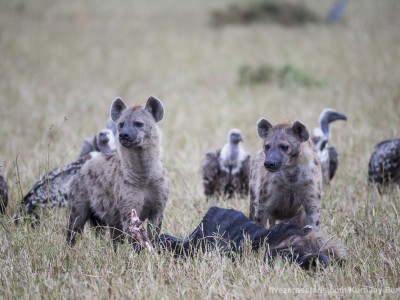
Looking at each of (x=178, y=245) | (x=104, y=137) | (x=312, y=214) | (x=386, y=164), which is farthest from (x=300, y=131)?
(x=104, y=137)

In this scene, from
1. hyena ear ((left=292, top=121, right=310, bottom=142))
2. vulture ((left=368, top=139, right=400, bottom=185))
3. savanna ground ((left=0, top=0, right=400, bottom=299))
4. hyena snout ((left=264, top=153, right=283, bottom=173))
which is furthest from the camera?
vulture ((left=368, top=139, right=400, bottom=185))

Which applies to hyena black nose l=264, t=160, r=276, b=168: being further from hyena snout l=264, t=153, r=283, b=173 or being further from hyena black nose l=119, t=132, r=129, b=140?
hyena black nose l=119, t=132, r=129, b=140

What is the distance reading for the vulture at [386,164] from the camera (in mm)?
7559

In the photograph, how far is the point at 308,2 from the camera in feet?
89.1

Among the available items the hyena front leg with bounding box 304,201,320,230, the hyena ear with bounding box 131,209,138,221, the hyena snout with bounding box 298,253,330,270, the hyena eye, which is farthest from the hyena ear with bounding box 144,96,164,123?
the hyena snout with bounding box 298,253,330,270

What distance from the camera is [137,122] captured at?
5559 mm

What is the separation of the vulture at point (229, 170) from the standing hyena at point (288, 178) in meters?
2.12

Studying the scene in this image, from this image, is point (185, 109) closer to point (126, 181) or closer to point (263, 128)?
point (263, 128)

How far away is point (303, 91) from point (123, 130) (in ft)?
27.7

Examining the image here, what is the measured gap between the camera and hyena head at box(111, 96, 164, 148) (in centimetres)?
541

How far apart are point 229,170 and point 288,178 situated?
2.50m

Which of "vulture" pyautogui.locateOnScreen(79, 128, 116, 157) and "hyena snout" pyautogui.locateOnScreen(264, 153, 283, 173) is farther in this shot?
"vulture" pyautogui.locateOnScreen(79, 128, 116, 157)

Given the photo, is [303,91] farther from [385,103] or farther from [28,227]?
[28,227]

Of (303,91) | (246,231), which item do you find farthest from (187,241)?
(303,91)
